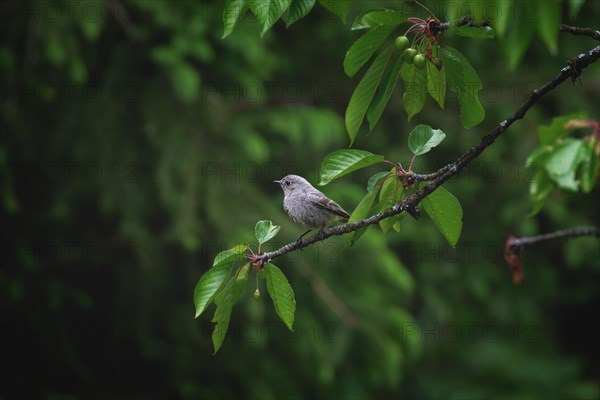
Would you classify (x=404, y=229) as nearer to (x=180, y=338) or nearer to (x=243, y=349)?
(x=243, y=349)

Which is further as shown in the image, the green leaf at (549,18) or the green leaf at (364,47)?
the green leaf at (364,47)

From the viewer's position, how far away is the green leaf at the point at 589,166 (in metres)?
1.56

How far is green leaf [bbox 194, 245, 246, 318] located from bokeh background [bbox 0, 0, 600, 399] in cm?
376

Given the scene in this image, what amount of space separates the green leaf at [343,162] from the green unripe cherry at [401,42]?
33 cm

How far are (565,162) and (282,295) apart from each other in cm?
98

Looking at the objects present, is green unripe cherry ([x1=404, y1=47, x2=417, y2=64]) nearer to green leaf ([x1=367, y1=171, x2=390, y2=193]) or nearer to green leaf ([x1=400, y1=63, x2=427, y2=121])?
green leaf ([x1=400, y1=63, x2=427, y2=121])

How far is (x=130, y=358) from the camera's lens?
7.08 metres

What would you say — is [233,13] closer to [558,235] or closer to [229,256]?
[229,256]

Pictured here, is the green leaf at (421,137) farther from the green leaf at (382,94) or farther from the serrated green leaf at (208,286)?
the serrated green leaf at (208,286)

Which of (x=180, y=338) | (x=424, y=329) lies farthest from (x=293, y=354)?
(x=424, y=329)

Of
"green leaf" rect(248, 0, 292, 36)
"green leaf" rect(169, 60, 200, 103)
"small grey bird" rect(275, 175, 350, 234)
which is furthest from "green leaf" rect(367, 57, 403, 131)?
"green leaf" rect(169, 60, 200, 103)

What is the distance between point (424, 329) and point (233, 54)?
4.17 m

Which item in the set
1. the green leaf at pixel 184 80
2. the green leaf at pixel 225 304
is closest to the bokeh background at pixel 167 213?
the green leaf at pixel 184 80

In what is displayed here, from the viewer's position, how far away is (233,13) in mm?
1861
